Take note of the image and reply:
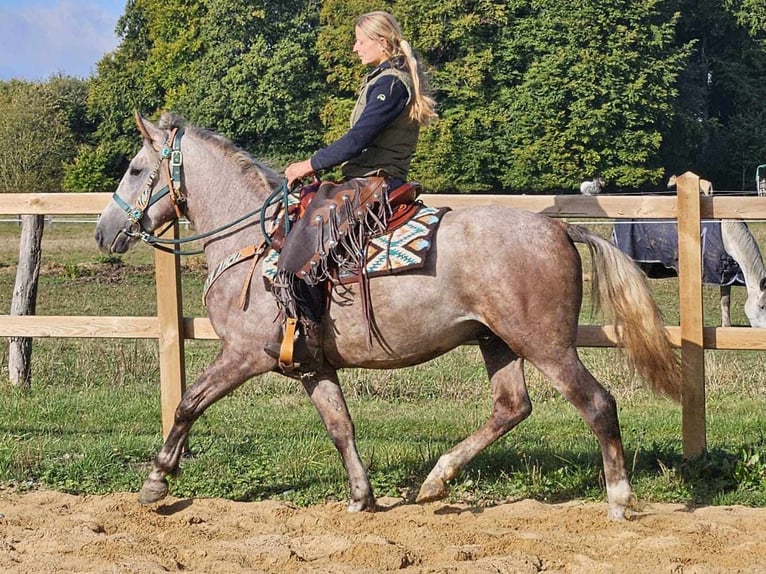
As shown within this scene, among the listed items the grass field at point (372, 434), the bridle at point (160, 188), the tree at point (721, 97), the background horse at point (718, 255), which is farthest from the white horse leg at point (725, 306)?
the tree at point (721, 97)

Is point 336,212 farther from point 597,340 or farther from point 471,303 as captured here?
point 597,340

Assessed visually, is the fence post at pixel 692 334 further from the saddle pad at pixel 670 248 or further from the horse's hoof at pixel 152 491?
the saddle pad at pixel 670 248

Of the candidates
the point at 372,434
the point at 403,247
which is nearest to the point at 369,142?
the point at 403,247

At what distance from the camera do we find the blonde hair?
5.68 metres

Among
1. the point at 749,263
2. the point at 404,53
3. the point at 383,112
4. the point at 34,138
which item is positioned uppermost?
the point at 34,138

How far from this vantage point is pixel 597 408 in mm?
5562

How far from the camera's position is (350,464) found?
19.7 feet

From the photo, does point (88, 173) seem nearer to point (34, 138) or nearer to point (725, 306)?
point (34, 138)

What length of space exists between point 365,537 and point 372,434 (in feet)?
8.42

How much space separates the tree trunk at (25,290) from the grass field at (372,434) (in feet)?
0.75

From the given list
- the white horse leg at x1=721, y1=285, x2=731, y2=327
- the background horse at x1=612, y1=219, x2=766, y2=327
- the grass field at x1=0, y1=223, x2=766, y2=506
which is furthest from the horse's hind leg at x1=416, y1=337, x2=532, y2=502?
the white horse leg at x1=721, y1=285, x2=731, y2=327

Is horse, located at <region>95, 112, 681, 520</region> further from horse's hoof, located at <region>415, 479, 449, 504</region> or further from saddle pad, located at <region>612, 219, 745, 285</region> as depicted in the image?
saddle pad, located at <region>612, 219, 745, 285</region>

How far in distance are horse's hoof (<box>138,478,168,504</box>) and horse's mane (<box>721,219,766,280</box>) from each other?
9790 mm

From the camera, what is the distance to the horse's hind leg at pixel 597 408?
5.54m
